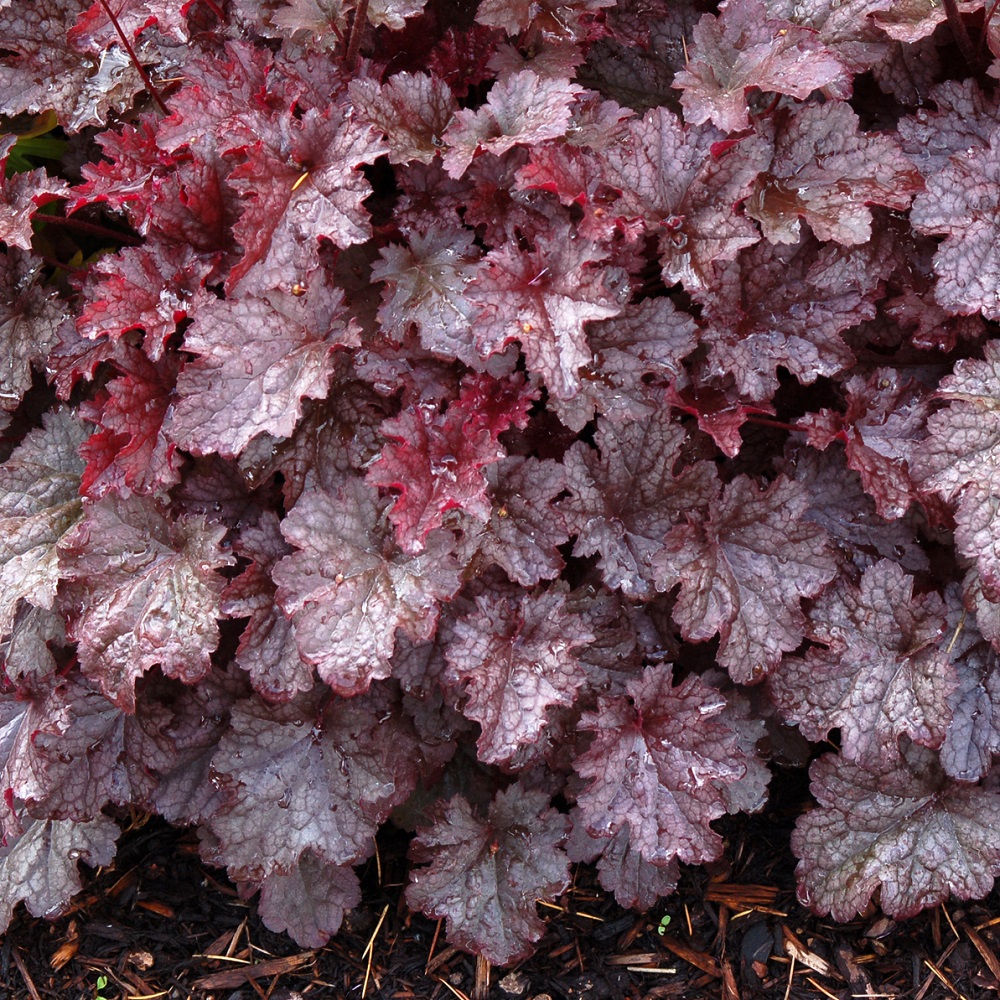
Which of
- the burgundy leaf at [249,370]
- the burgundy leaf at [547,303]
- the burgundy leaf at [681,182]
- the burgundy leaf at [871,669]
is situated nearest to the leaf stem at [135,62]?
the burgundy leaf at [249,370]

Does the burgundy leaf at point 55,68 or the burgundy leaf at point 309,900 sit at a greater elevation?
the burgundy leaf at point 55,68

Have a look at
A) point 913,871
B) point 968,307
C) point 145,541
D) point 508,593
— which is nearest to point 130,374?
point 145,541

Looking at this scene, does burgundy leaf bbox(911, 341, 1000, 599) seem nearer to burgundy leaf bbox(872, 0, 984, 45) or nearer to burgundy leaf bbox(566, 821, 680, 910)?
burgundy leaf bbox(872, 0, 984, 45)

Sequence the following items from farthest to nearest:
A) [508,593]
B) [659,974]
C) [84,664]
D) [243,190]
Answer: [659,974], [508,593], [84,664], [243,190]

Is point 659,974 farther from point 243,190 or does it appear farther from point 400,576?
point 243,190

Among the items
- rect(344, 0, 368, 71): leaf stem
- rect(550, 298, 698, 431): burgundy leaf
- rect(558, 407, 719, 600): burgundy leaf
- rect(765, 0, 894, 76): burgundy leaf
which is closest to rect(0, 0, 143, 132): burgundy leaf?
rect(344, 0, 368, 71): leaf stem

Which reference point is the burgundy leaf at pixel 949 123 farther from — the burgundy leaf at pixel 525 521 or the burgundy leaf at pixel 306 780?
the burgundy leaf at pixel 306 780

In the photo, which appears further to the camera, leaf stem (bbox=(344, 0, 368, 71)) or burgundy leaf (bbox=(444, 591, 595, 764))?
leaf stem (bbox=(344, 0, 368, 71))
